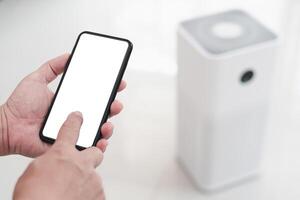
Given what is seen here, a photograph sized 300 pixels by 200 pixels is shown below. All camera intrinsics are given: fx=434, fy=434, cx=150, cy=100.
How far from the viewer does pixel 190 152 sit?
4.36 feet

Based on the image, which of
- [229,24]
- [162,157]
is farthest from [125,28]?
[229,24]

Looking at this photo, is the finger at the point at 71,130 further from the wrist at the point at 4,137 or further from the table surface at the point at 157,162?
the table surface at the point at 157,162

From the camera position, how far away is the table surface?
1.33 m

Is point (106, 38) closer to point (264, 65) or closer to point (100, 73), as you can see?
point (100, 73)

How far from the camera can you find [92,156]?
0.70 meters

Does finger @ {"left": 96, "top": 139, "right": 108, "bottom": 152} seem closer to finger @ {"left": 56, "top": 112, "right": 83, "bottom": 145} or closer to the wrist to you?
finger @ {"left": 56, "top": 112, "right": 83, "bottom": 145}

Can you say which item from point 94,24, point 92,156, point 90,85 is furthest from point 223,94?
point 94,24

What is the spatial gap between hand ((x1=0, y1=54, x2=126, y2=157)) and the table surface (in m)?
0.51

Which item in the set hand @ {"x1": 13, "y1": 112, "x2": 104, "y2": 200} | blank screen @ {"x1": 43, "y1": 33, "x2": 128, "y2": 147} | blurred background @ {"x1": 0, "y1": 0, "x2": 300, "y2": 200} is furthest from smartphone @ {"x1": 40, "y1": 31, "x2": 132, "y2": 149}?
blurred background @ {"x1": 0, "y1": 0, "x2": 300, "y2": 200}

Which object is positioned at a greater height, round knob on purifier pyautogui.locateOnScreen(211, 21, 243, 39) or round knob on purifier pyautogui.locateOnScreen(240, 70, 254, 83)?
round knob on purifier pyautogui.locateOnScreen(211, 21, 243, 39)

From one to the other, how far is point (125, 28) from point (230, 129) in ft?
2.58

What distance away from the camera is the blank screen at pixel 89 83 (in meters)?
0.82

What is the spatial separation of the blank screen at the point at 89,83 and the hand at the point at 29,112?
0.04m

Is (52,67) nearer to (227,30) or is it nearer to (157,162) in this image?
(227,30)
